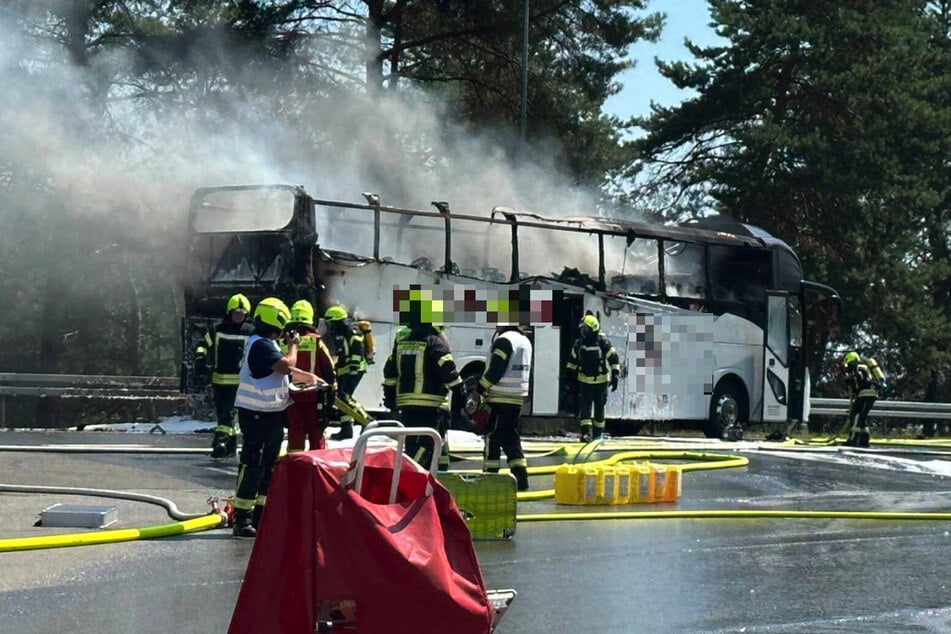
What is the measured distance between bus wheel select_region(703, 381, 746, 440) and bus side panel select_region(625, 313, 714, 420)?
0.65ft

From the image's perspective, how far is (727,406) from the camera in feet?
72.3

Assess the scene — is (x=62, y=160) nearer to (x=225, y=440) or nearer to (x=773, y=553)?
(x=225, y=440)

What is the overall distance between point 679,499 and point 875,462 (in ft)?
20.7

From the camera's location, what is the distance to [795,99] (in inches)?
1458

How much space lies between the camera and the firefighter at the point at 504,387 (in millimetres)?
11078

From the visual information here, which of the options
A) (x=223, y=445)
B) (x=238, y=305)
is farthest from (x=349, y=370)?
(x=238, y=305)

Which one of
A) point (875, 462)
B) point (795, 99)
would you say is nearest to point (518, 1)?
point (795, 99)

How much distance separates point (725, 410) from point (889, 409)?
625cm

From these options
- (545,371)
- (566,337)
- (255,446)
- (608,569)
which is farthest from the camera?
(566,337)

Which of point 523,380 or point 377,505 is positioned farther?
point 523,380

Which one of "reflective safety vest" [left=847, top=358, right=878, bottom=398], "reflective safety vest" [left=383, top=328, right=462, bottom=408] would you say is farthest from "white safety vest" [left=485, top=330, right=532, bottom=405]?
"reflective safety vest" [left=847, top=358, right=878, bottom=398]

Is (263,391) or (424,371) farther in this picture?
(424,371)

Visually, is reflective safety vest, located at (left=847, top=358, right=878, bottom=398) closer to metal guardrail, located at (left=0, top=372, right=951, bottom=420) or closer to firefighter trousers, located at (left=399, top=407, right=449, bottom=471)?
metal guardrail, located at (left=0, top=372, right=951, bottom=420)

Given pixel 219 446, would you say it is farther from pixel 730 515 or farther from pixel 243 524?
pixel 730 515
